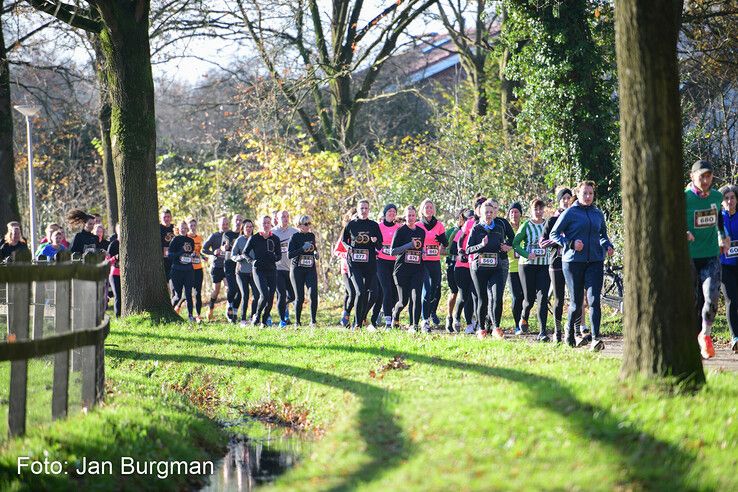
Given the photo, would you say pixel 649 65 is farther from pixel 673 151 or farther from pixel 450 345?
pixel 450 345

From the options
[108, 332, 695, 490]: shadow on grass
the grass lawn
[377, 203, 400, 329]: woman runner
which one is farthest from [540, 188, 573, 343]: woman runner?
[108, 332, 695, 490]: shadow on grass

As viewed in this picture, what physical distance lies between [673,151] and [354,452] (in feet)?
11.8

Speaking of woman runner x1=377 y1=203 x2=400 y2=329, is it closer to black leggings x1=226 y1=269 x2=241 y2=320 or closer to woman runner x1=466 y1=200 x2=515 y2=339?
woman runner x1=466 y1=200 x2=515 y2=339

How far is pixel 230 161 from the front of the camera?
119 feet

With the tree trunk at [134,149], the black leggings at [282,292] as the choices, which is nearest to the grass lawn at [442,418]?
the tree trunk at [134,149]

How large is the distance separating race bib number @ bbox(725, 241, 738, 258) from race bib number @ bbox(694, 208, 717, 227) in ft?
2.50

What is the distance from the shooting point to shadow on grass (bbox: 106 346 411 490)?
668 cm

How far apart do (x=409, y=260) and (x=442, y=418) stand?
8985mm

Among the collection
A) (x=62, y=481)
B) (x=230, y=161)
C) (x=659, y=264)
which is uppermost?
(x=230, y=161)

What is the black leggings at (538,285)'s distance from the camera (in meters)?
14.9

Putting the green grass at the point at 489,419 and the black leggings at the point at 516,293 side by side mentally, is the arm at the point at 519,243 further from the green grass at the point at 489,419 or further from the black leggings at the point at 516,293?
the green grass at the point at 489,419

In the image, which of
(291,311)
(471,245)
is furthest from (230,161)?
(471,245)

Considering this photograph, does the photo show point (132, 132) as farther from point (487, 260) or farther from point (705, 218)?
point (705, 218)

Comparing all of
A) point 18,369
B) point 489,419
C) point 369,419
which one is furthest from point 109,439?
point 489,419
